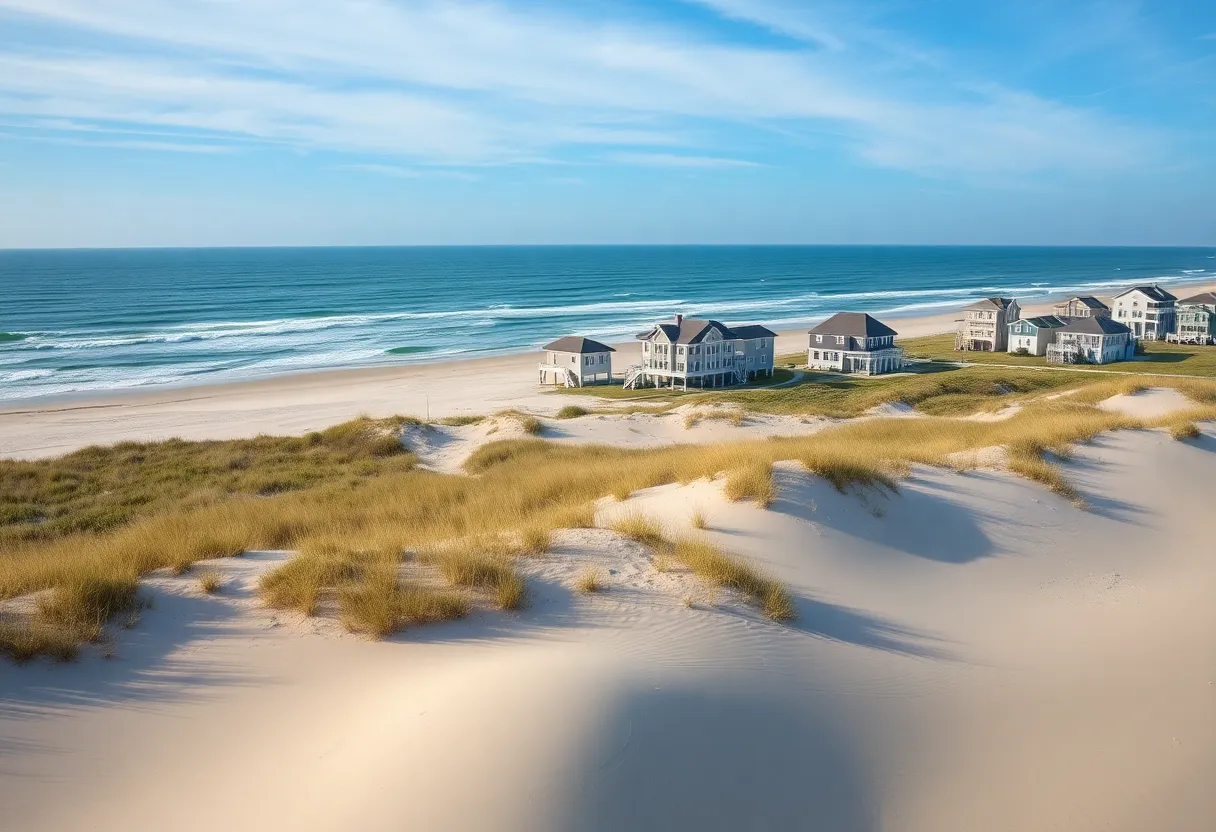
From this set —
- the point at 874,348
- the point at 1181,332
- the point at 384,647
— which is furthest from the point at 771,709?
the point at 1181,332

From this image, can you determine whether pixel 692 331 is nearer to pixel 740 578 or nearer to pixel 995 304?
pixel 995 304

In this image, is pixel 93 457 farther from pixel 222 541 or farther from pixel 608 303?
pixel 608 303

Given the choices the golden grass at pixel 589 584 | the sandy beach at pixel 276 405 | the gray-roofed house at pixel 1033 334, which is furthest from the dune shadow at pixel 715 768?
the gray-roofed house at pixel 1033 334

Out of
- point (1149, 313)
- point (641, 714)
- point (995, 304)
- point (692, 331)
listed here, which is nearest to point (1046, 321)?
point (995, 304)

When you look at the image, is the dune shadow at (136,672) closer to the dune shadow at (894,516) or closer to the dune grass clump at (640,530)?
the dune grass clump at (640,530)

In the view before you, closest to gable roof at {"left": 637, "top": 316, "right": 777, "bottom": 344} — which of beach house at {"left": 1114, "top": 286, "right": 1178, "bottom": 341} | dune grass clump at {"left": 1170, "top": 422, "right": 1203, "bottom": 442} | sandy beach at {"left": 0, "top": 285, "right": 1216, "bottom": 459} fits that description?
sandy beach at {"left": 0, "top": 285, "right": 1216, "bottom": 459}
